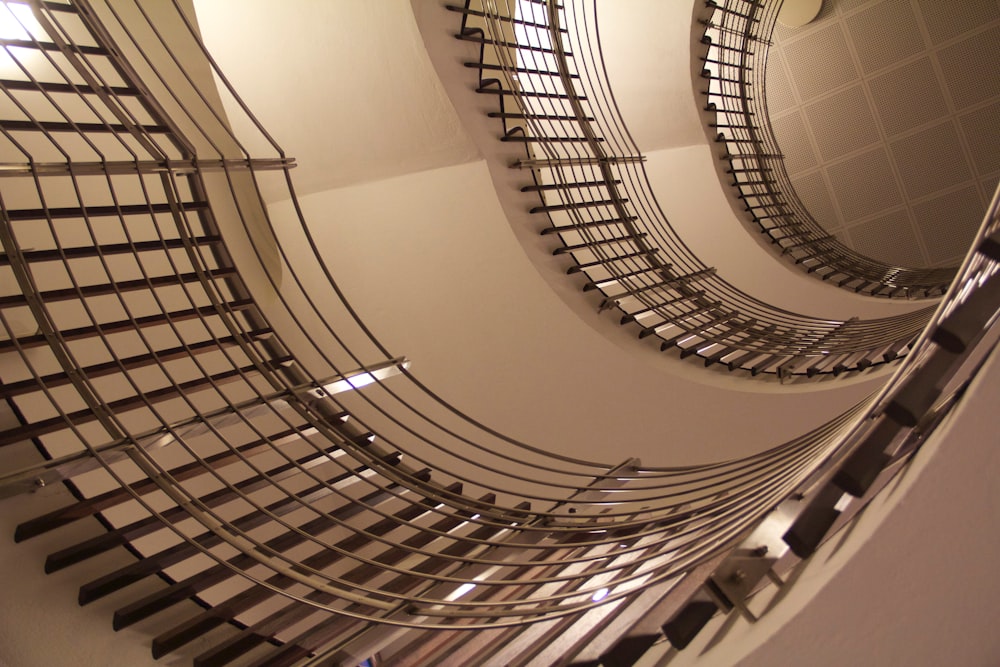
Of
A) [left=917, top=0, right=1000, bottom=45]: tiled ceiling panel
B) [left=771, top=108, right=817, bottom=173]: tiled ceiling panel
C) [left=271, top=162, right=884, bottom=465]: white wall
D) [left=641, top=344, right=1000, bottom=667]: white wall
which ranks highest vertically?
[left=917, top=0, right=1000, bottom=45]: tiled ceiling panel

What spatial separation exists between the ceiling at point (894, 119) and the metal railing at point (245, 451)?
5686mm

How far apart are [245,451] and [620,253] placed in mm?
3281

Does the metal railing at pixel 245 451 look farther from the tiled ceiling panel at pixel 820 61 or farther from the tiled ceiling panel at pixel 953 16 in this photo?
the tiled ceiling panel at pixel 953 16

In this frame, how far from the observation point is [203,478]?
17.3 ft

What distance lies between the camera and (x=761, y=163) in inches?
299

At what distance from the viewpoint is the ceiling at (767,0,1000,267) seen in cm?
855

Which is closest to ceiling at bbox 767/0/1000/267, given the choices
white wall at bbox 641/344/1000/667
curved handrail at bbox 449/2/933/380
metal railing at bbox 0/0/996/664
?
curved handrail at bbox 449/2/933/380

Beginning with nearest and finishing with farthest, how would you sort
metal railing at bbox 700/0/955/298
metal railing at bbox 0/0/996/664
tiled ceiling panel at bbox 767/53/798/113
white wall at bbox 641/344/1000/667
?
white wall at bbox 641/344/1000/667, metal railing at bbox 0/0/996/664, metal railing at bbox 700/0/955/298, tiled ceiling panel at bbox 767/53/798/113

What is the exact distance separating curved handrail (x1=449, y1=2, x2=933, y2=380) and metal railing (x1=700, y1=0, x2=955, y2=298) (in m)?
1.04

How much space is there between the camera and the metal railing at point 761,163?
680 cm

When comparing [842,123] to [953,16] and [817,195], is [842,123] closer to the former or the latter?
[817,195]

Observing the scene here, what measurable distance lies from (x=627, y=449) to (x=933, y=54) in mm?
6583

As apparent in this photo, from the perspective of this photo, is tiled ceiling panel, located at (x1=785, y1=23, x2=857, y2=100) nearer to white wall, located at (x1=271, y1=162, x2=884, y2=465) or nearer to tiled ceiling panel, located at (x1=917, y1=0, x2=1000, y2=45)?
tiled ceiling panel, located at (x1=917, y1=0, x2=1000, y2=45)

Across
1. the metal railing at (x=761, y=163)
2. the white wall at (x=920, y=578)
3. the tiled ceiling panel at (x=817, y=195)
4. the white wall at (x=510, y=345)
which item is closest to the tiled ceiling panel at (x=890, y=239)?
the tiled ceiling panel at (x=817, y=195)
